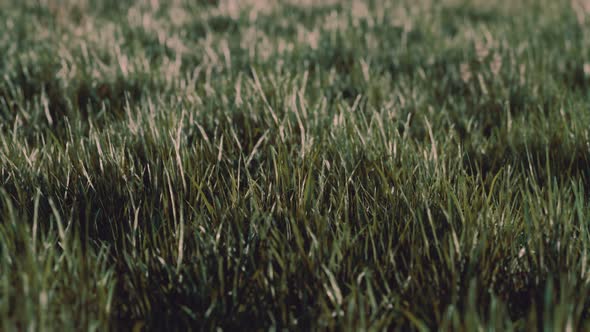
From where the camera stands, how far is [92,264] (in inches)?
43.4

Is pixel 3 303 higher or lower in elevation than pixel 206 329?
higher

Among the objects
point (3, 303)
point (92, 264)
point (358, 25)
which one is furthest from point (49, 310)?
point (358, 25)

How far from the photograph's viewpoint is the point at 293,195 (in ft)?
4.46

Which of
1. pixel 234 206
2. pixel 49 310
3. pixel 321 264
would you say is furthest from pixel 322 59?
pixel 49 310

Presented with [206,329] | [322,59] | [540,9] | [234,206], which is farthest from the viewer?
[540,9]

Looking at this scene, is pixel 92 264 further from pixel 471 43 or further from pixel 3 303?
pixel 471 43

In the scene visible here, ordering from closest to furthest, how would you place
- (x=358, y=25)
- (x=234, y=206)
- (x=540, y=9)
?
(x=234, y=206)
(x=358, y=25)
(x=540, y=9)

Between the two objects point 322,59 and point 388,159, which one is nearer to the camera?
point 388,159

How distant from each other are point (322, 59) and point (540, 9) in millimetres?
2134

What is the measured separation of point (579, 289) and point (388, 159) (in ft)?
1.82

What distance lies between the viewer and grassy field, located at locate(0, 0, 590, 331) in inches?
40.7

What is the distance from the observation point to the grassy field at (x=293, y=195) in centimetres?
103

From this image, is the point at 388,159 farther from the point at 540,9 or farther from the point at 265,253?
the point at 540,9

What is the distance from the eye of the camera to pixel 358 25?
3.43 metres
